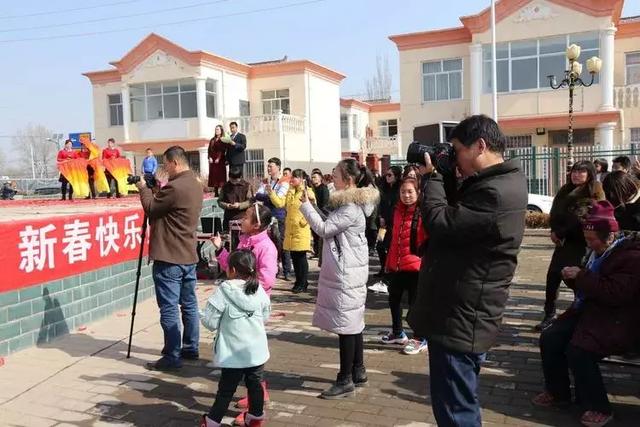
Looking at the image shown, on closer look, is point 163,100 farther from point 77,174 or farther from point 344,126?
point 77,174

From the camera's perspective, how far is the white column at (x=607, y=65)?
2192cm

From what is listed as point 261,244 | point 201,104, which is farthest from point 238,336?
point 201,104

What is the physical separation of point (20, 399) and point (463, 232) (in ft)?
11.6

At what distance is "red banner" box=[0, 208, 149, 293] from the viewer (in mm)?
5255

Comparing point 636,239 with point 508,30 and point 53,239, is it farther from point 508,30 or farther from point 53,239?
point 508,30

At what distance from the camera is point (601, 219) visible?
3.97 m

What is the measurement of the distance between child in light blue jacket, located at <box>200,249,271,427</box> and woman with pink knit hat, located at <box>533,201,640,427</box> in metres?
1.97

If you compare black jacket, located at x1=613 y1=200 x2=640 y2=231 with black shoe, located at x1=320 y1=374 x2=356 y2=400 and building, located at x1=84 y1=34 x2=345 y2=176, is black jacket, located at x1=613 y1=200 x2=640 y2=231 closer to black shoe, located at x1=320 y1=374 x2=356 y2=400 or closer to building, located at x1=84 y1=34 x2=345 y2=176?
black shoe, located at x1=320 y1=374 x2=356 y2=400

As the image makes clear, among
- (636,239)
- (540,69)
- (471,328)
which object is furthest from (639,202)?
(540,69)

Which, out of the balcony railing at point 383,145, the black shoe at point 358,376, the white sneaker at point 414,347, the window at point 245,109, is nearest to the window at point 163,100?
the window at point 245,109

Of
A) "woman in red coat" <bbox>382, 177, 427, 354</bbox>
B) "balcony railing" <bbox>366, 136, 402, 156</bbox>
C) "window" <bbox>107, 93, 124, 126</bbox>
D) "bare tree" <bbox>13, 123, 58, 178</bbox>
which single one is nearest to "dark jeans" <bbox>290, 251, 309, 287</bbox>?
"woman in red coat" <bbox>382, 177, 427, 354</bbox>

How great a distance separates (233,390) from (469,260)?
183 cm

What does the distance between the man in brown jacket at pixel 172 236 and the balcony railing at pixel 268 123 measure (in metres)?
22.5

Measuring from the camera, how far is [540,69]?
2327cm
